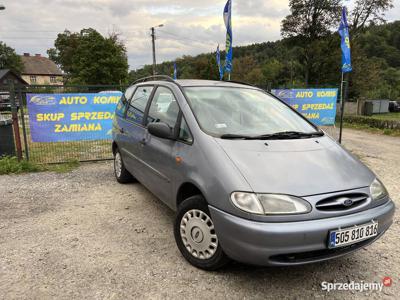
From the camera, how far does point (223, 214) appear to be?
2441 millimetres

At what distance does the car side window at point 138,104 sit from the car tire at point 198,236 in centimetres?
170

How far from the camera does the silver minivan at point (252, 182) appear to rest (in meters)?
2.31

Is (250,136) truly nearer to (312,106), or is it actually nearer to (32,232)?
(32,232)

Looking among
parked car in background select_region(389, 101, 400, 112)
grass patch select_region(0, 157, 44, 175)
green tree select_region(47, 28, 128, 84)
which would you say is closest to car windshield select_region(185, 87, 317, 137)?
grass patch select_region(0, 157, 44, 175)

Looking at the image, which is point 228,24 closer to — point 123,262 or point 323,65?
point 123,262

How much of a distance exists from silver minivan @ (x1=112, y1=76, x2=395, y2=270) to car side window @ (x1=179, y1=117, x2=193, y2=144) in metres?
0.01

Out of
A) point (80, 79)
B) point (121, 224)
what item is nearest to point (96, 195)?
point (121, 224)

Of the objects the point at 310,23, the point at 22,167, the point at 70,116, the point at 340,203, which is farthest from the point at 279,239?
the point at 310,23

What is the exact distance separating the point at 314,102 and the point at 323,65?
A: 18.7 meters

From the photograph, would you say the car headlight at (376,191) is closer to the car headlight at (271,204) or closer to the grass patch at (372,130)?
the car headlight at (271,204)

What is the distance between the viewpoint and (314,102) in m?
8.95

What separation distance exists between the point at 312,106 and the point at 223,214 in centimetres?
740

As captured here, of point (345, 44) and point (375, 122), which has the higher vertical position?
point (345, 44)

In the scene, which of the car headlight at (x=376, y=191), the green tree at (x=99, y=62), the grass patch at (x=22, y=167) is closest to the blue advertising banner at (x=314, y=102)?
the grass patch at (x=22, y=167)
